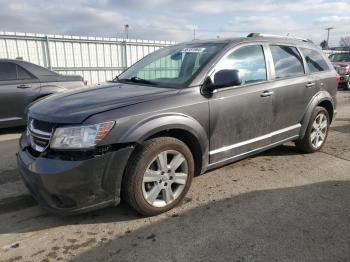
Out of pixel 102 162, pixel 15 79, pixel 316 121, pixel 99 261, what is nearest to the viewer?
pixel 99 261

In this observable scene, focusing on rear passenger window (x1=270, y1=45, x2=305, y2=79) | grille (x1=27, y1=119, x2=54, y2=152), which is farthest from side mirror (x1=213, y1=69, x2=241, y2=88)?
grille (x1=27, y1=119, x2=54, y2=152)

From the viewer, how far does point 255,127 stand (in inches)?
172

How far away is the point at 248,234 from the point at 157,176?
1003mm

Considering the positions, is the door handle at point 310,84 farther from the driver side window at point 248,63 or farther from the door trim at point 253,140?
the driver side window at point 248,63

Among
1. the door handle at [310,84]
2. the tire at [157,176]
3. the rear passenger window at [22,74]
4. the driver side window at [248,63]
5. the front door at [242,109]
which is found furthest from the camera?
the rear passenger window at [22,74]

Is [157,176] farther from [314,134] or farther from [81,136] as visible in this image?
[314,134]

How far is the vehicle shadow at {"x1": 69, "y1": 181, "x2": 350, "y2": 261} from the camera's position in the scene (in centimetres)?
288

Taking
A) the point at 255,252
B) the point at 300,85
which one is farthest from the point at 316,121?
the point at 255,252

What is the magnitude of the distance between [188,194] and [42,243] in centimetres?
164

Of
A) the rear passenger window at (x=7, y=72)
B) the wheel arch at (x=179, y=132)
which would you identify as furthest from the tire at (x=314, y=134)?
the rear passenger window at (x=7, y=72)

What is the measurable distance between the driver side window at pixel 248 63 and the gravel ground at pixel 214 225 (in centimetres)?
127

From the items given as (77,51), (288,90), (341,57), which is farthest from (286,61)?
(341,57)

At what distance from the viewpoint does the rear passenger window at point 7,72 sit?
7.42 m

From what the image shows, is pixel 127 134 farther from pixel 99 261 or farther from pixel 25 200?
pixel 25 200
